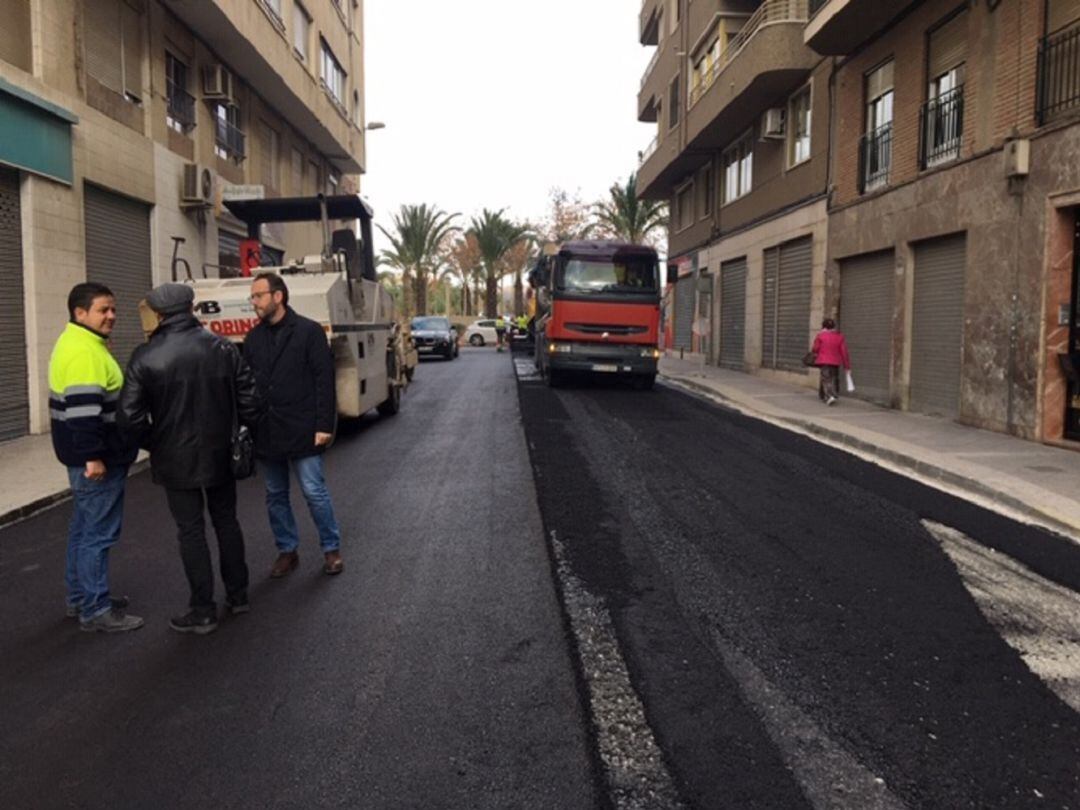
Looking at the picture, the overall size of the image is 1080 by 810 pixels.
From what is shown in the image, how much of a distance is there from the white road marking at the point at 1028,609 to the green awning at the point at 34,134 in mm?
10892

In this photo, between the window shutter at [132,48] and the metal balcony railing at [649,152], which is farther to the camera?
the metal balcony railing at [649,152]

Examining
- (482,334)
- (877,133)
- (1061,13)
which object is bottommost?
(482,334)

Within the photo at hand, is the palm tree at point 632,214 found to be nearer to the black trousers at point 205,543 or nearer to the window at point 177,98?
the window at point 177,98

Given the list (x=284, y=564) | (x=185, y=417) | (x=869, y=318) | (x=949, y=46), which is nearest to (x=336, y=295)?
(x=284, y=564)

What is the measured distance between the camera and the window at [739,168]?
2406 cm

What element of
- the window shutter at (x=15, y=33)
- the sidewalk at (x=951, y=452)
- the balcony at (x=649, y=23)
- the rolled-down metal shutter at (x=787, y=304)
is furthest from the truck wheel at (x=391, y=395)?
the balcony at (x=649, y=23)

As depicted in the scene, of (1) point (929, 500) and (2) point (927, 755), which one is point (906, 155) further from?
(2) point (927, 755)

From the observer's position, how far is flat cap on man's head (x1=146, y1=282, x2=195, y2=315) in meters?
4.36

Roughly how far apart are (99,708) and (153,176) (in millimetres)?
13374

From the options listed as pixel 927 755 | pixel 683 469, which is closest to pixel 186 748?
pixel 927 755

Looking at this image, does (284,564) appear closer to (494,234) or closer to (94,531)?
(94,531)

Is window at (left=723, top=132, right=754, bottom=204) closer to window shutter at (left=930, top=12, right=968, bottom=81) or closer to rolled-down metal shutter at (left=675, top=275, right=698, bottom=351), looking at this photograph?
rolled-down metal shutter at (left=675, top=275, right=698, bottom=351)

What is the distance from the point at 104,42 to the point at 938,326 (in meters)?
13.6

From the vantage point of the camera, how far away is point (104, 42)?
13391mm
